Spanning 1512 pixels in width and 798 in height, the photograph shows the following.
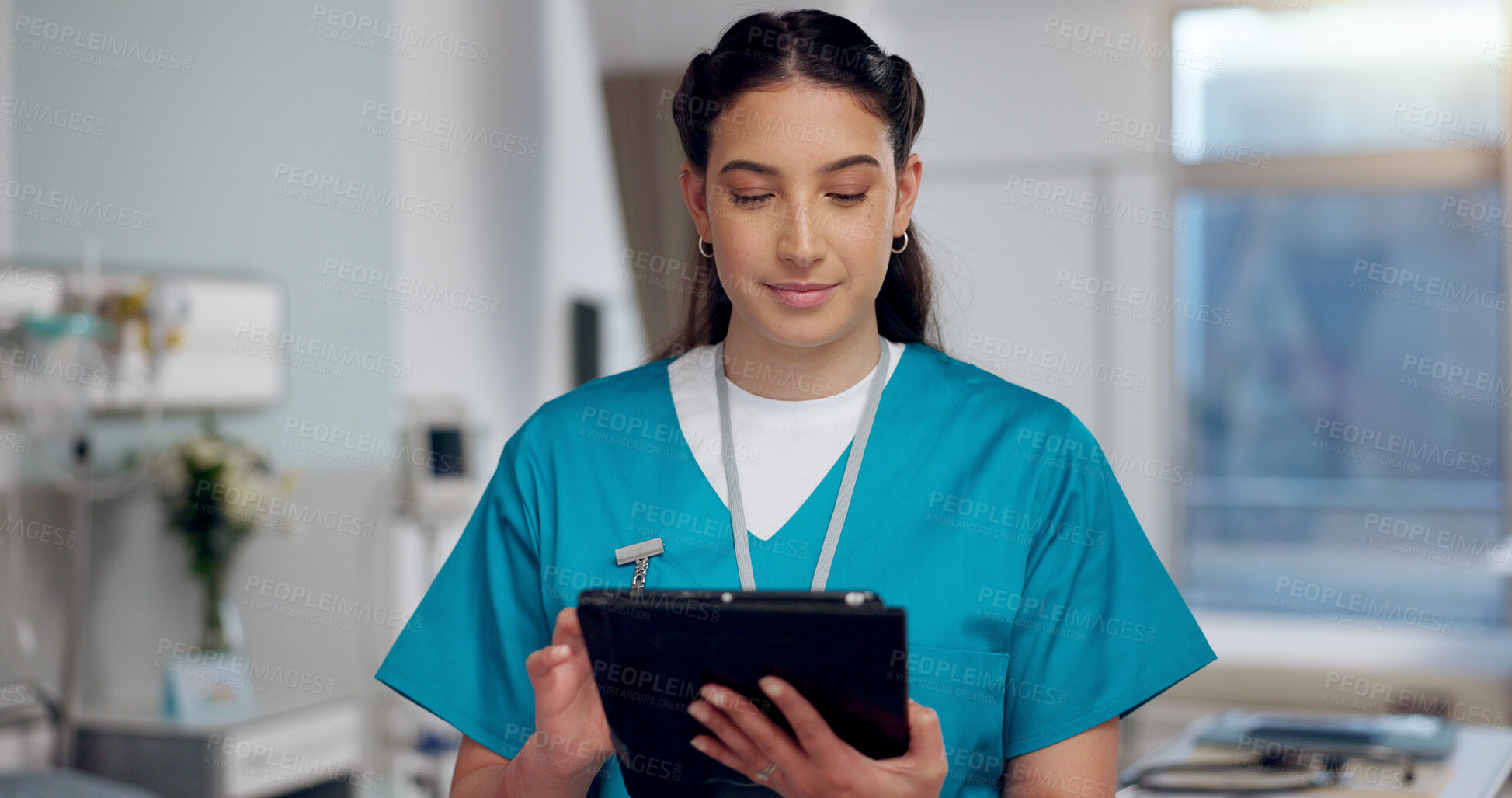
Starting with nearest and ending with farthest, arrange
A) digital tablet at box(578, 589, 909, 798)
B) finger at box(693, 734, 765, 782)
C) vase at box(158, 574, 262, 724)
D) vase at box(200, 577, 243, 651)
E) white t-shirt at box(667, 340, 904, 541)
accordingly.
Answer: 1. digital tablet at box(578, 589, 909, 798)
2. finger at box(693, 734, 765, 782)
3. white t-shirt at box(667, 340, 904, 541)
4. vase at box(158, 574, 262, 724)
5. vase at box(200, 577, 243, 651)

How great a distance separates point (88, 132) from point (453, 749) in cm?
176

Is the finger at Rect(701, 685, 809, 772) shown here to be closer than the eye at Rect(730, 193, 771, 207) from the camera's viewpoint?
Yes

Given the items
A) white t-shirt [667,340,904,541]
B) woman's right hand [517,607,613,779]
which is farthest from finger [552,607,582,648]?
white t-shirt [667,340,904,541]

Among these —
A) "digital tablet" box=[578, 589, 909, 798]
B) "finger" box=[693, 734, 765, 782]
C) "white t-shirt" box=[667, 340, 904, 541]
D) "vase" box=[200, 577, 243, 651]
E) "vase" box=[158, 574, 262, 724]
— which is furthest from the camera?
"vase" box=[200, 577, 243, 651]

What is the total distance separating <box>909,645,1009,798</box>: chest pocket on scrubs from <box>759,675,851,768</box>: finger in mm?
215

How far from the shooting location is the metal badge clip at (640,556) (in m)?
1.23

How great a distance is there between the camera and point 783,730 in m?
0.99

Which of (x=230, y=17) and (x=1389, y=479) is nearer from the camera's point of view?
(x=230, y=17)

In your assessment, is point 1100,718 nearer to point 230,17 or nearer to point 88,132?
point 88,132

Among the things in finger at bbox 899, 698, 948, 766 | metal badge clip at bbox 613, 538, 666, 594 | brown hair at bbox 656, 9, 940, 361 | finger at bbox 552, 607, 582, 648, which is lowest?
finger at bbox 899, 698, 948, 766

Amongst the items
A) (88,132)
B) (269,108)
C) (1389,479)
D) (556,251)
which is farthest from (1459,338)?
(88,132)

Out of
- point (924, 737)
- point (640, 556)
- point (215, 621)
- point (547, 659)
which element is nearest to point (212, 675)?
point (215, 621)

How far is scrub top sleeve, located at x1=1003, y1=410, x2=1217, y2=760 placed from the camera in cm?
119

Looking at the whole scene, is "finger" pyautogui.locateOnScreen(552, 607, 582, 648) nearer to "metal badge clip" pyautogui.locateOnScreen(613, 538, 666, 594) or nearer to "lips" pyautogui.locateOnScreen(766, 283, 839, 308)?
"metal badge clip" pyautogui.locateOnScreen(613, 538, 666, 594)
